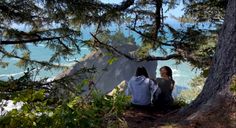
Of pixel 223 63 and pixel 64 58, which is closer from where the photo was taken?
pixel 223 63

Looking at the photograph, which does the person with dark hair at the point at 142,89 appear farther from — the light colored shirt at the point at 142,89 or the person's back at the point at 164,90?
the person's back at the point at 164,90

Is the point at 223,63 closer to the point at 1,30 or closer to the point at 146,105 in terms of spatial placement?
the point at 146,105

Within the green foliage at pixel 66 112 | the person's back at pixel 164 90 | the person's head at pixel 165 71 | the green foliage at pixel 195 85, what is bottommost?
the green foliage at pixel 195 85

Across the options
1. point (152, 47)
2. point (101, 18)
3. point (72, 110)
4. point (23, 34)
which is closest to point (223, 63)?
point (72, 110)

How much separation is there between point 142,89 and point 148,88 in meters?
0.12

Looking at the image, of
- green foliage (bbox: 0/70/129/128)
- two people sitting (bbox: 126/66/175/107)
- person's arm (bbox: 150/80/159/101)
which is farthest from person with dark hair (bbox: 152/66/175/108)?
green foliage (bbox: 0/70/129/128)

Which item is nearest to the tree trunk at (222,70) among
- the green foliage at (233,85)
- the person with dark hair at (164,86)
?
the green foliage at (233,85)

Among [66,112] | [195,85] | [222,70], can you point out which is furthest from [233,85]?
[195,85]

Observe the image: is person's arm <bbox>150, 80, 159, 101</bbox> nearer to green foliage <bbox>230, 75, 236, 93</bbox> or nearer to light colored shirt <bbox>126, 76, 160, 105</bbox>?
light colored shirt <bbox>126, 76, 160, 105</bbox>

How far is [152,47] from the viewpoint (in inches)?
419

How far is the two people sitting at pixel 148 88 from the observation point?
7246 millimetres

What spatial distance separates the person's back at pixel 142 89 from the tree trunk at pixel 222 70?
6.32ft

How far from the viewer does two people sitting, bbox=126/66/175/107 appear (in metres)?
7.25

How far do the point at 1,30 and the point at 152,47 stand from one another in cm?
388
